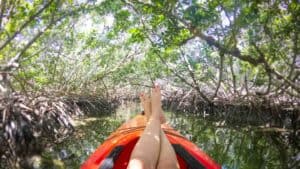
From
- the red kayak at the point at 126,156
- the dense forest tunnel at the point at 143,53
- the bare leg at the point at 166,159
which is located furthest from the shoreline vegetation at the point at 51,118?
the bare leg at the point at 166,159

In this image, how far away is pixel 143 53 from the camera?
A: 1387 centimetres

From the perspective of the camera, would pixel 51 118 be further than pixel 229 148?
Yes

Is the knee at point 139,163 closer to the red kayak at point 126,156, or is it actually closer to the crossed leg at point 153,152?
the crossed leg at point 153,152

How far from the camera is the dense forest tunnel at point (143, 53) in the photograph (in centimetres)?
494

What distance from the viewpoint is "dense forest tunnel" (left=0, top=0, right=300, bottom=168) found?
4941 millimetres

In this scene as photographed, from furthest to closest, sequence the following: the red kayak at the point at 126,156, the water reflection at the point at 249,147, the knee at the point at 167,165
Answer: the water reflection at the point at 249,147
the red kayak at the point at 126,156
the knee at the point at 167,165

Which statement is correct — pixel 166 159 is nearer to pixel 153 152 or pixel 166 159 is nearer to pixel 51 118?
pixel 153 152

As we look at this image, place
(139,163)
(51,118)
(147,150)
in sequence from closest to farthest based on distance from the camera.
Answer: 1. (139,163)
2. (147,150)
3. (51,118)

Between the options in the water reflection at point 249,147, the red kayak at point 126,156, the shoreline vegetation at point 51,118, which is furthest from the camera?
the water reflection at point 249,147

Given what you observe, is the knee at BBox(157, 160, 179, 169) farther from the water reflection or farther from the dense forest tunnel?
the water reflection

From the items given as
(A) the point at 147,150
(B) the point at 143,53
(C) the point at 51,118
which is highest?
(B) the point at 143,53

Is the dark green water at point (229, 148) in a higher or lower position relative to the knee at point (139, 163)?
lower

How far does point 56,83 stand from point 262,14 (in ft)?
22.2

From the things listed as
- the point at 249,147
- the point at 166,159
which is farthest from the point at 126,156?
the point at 249,147
